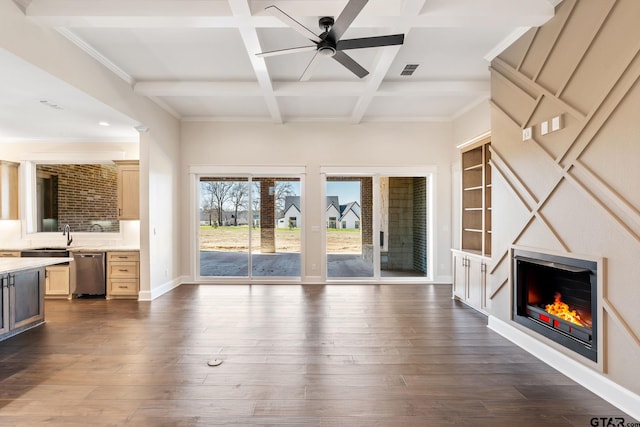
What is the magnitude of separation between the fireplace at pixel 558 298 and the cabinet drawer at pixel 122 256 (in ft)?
17.2

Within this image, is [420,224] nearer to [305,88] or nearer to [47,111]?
[305,88]

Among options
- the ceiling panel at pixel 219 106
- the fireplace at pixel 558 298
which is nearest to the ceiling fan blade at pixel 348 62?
the ceiling panel at pixel 219 106

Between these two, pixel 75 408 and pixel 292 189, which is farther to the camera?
pixel 292 189

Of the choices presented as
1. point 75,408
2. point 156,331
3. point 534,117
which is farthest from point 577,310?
point 156,331

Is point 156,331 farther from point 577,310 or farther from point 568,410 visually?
point 577,310

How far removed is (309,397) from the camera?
7.64 ft

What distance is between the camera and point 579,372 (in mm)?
2510

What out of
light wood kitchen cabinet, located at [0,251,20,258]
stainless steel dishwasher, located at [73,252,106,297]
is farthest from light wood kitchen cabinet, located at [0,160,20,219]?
stainless steel dishwasher, located at [73,252,106,297]

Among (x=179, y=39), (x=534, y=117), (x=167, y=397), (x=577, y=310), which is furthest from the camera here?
(x=179, y=39)

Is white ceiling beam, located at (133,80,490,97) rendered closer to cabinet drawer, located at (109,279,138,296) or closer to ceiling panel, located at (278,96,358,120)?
ceiling panel, located at (278,96,358,120)

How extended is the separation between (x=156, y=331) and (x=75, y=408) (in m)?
1.44

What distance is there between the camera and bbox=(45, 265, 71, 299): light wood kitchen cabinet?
504 cm

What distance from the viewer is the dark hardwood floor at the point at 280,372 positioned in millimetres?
2137

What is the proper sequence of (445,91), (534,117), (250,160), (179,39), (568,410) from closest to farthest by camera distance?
1. (568,410)
2. (534,117)
3. (179,39)
4. (445,91)
5. (250,160)
